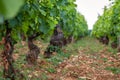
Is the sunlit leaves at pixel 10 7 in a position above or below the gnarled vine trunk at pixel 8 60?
above

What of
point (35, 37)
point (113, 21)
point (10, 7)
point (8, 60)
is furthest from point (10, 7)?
point (113, 21)

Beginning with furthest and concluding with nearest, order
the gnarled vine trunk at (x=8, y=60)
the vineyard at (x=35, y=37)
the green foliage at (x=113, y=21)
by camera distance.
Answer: the green foliage at (x=113, y=21) → the gnarled vine trunk at (x=8, y=60) → the vineyard at (x=35, y=37)

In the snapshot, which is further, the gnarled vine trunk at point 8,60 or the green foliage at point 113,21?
the green foliage at point 113,21

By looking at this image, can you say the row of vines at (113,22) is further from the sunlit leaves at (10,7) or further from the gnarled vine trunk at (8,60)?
the sunlit leaves at (10,7)

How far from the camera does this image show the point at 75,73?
9875 mm

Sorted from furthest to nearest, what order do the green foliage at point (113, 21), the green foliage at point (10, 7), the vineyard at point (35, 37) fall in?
the green foliage at point (113, 21), the vineyard at point (35, 37), the green foliage at point (10, 7)

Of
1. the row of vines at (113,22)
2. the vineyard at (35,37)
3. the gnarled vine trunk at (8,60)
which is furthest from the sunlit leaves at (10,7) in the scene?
the row of vines at (113,22)

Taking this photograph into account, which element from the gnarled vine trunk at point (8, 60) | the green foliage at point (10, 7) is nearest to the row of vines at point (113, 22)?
the gnarled vine trunk at point (8, 60)

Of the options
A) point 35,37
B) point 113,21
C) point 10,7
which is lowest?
point 35,37

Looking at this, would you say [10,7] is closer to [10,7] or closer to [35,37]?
[10,7]

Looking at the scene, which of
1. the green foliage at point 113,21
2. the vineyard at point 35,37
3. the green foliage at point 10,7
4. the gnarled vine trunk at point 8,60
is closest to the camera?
the green foliage at point 10,7

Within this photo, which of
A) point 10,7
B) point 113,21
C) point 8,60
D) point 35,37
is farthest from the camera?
point 113,21

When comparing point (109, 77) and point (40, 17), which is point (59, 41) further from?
point (40, 17)

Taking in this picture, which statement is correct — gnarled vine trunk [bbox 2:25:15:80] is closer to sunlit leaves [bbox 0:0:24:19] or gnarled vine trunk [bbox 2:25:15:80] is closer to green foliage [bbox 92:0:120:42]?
sunlit leaves [bbox 0:0:24:19]
